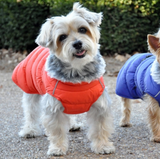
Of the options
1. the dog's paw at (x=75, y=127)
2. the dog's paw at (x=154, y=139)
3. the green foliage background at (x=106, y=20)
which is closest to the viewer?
the dog's paw at (x=154, y=139)

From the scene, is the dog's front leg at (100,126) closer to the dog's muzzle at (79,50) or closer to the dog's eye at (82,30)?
the dog's muzzle at (79,50)

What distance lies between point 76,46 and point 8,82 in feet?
21.1

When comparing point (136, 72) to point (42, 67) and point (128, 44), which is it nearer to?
point (42, 67)

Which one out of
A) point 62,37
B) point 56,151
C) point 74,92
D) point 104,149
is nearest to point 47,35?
point 62,37

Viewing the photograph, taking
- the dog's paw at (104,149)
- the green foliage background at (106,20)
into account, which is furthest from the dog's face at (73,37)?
the green foliage background at (106,20)

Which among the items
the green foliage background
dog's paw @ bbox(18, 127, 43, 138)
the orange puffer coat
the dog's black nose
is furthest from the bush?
the dog's black nose

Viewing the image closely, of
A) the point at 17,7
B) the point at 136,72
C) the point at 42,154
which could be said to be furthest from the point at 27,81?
the point at 17,7

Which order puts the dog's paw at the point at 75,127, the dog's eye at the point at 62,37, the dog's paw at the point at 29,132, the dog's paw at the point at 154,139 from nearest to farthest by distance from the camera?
the dog's eye at the point at 62,37
the dog's paw at the point at 154,139
the dog's paw at the point at 29,132
the dog's paw at the point at 75,127

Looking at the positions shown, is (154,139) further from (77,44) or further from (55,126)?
(77,44)

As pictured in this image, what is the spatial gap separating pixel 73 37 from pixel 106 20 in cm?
710

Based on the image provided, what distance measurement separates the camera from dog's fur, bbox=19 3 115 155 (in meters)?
4.04

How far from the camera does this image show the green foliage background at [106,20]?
10648 mm

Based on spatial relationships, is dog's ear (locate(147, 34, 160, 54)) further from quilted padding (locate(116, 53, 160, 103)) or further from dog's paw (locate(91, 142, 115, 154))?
dog's paw (locate(91, 142, 115, 154))

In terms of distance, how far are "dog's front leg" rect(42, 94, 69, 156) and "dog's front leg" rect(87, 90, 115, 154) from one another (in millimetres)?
379
